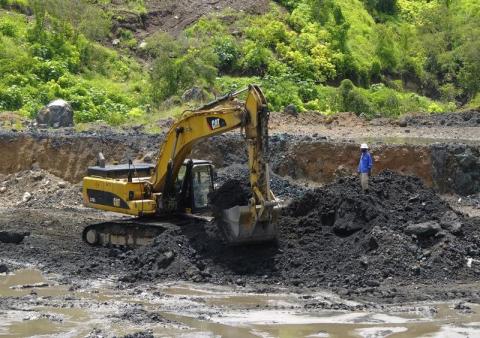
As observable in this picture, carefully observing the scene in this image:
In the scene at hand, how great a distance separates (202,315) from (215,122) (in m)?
4.44

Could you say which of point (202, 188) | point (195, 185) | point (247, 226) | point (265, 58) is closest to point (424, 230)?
point (247, 226)

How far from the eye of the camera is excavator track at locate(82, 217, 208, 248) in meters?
19.8

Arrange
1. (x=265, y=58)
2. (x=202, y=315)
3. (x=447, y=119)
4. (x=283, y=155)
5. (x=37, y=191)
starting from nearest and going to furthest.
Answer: (x=202, y=315)
(x=37, y=191)
(x=283, y=155)
(x=447, y=119)
(x=265, y=58)

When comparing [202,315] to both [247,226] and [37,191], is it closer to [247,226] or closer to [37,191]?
[247,226]

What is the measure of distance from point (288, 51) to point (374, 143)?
53.4 ft

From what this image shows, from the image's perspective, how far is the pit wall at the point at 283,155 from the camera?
2617 centimetres

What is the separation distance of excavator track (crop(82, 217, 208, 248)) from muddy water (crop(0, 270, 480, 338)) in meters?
2.37

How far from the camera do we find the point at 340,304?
15.8 metres

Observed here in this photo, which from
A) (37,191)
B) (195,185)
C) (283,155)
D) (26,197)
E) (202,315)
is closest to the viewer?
(202,315)

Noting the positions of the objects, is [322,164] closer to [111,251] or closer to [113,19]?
[111,251]

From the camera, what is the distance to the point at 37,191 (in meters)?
27.2

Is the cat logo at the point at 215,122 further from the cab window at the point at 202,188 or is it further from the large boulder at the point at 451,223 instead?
the large boulder at the point at 451,223

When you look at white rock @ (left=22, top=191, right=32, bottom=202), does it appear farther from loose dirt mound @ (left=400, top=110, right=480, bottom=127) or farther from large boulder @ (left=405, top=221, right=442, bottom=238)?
loose dirt mound @ (left=400, top=110, right=480, bottom=127)

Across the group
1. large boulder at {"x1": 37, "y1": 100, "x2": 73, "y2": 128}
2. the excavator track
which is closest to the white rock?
large boulder at {"x1": 37, "y1": 100, "x2": 73, "y2": 128}
